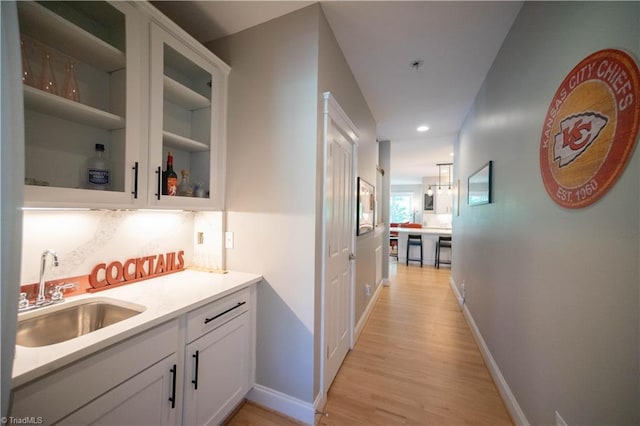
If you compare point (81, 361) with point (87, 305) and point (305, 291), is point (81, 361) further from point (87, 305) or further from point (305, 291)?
point (305, 291)

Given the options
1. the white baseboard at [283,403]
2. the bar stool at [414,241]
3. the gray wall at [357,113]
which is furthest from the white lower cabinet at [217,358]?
the bar stool at [414,241]

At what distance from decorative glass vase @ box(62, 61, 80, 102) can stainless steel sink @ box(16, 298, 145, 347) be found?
39.2 inches

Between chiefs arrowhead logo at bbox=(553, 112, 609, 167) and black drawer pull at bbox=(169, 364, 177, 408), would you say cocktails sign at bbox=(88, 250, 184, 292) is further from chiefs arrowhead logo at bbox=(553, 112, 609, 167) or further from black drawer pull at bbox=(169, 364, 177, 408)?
chiefs arrowhead logo at bbox=(553, 112, 609, 167)

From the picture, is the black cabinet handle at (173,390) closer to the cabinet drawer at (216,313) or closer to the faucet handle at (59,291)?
the cabinet drawer at (216,313)

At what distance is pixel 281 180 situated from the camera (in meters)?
1.59

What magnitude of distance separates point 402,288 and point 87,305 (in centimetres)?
419

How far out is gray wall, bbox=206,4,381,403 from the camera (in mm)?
1515

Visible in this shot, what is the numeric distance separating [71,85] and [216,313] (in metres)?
1.36

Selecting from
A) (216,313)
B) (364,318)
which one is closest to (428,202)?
(364,318)

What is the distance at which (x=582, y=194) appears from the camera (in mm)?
960

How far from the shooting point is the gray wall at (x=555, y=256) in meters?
0.80

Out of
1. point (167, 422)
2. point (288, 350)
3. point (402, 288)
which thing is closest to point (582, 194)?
point (288, 350)

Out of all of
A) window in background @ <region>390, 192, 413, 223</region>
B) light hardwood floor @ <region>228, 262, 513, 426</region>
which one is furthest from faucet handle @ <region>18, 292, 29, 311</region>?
window in background @ <region>390, 192, 413, 223</region>

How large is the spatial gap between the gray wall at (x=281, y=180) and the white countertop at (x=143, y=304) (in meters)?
0.27
